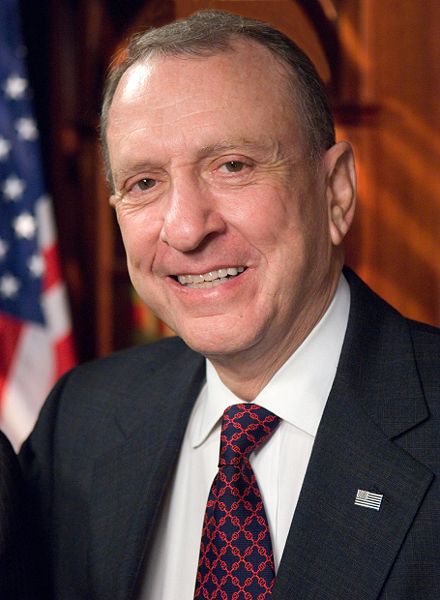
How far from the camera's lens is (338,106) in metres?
4.10

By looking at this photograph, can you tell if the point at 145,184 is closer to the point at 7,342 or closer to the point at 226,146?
the point at 226,146

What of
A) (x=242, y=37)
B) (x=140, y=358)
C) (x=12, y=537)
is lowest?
(x=12, y=537)

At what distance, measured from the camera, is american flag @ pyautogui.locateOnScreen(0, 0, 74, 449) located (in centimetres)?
325

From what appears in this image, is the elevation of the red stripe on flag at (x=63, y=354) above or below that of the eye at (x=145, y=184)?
below

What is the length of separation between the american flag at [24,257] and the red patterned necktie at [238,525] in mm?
1742

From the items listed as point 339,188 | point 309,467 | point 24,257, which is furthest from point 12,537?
point 24,257

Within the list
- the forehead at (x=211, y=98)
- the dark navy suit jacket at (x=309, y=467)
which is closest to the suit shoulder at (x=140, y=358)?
the dark navy suit jacket at (x=309, y=467)

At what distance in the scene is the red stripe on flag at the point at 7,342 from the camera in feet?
10.6

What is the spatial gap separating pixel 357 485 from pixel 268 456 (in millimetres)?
222

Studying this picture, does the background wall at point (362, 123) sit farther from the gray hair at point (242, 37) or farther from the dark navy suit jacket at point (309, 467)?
the gray hair at point (242, 37)

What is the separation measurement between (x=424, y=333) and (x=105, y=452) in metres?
0.75

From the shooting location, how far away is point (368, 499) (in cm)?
146

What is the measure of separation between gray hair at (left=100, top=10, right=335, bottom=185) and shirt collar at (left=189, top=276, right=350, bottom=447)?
0.33 meters

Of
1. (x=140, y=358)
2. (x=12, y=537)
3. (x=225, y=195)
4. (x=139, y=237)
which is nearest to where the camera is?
(x=12, y=537)
